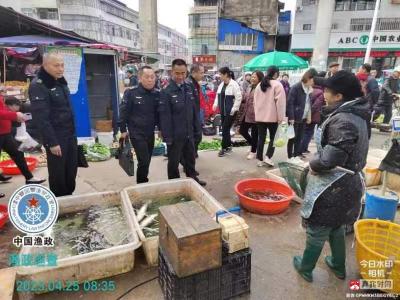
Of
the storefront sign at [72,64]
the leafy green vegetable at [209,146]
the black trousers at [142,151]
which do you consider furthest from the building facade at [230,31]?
the black trousers at [142,151]

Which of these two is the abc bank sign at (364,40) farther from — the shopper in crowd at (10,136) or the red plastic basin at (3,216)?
the red plastic basin at (3,216)

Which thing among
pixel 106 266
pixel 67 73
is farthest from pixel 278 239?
pixel 67 73

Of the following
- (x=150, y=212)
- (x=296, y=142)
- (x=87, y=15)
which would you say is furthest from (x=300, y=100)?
(x=87, y=15)

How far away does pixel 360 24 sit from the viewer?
1220 inches

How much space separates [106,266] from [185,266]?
37.2 inches

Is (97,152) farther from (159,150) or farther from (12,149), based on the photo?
(12,149)

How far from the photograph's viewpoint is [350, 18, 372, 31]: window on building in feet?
101

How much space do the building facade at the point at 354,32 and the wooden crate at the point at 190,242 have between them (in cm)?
3172

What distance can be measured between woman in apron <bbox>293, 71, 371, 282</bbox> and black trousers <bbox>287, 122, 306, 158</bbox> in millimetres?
3556

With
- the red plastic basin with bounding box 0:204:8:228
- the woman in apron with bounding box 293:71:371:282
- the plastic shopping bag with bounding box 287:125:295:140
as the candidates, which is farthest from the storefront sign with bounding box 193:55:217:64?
the woman in apron with bounding box 293:71:371:282

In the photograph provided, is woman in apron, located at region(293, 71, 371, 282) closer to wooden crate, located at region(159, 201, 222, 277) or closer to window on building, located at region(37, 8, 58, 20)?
wooden crate, located at region(159, 201, 222, 277)

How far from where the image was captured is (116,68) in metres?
7.67

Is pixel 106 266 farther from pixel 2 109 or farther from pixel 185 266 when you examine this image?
pixel 2 109

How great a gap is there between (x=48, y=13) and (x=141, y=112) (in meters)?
45.5
